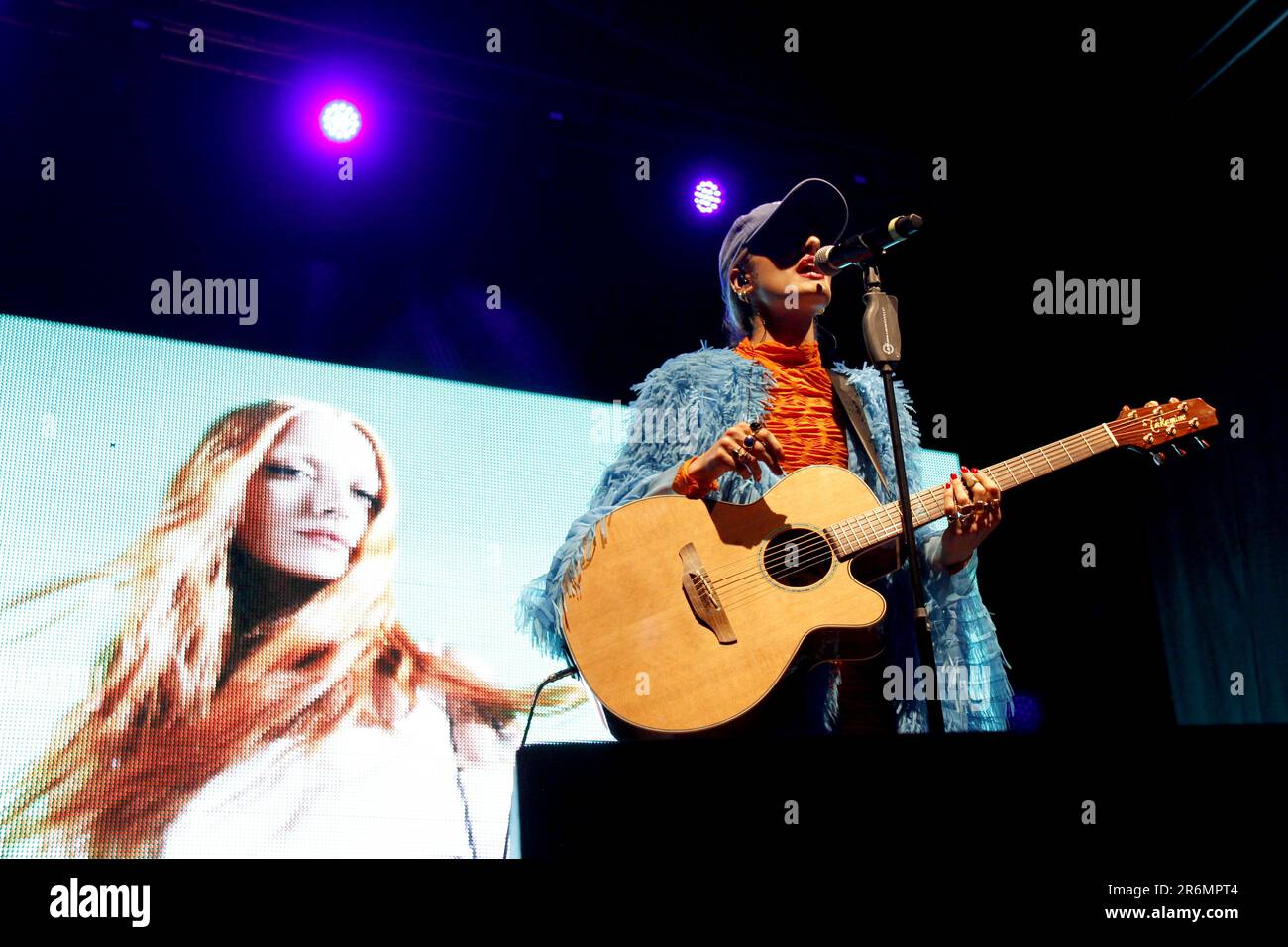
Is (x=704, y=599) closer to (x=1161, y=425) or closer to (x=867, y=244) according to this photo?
(x=867, y=244)

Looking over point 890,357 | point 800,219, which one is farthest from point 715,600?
point 800,219

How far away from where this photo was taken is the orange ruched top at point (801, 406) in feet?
9.32

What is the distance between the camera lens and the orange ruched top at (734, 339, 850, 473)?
9.32 ft

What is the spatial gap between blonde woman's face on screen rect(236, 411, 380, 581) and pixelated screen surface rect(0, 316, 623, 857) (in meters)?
0.06

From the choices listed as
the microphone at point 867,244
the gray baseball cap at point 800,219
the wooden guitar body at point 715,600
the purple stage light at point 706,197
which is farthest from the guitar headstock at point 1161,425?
the purple stage light at point 706,197

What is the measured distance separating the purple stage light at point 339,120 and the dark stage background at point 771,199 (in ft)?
0.19

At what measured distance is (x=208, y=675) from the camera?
3.31 m

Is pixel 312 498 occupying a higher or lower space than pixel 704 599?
higher

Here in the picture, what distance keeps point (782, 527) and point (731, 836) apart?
967mm

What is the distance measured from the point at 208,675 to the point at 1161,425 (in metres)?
2.78

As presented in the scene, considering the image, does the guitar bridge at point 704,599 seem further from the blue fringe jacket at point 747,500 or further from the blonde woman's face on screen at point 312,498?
the blonde woman's face on screen at point 312,498

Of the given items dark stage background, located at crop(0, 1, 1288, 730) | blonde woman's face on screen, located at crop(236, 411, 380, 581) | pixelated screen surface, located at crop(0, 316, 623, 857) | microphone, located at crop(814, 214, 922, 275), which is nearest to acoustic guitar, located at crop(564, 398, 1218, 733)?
microphone, located at crop(814, 214, 922, 275)

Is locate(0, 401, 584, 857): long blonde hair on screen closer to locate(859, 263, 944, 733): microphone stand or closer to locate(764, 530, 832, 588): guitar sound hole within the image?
locate(764, 530, 832, 588): guitar sound hole
